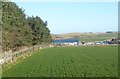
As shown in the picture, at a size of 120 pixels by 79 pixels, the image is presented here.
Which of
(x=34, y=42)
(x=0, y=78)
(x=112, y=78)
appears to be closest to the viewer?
(x=112, y=78)

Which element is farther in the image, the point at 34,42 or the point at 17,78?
the point at 34,42

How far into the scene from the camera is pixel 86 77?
854 inches

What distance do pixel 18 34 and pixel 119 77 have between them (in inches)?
1387

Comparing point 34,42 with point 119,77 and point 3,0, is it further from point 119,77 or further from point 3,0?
point 119,77

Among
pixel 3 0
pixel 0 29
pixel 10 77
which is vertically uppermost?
pixel 3 0

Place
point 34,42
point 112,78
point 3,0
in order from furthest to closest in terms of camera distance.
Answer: point 34,42 → point 3,0 → point 112,78

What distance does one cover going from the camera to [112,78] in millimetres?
21094

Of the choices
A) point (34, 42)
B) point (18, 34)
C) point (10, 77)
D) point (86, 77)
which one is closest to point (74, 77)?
point (86, 77)

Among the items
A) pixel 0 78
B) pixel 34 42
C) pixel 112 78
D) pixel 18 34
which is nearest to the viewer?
pixel 112 78

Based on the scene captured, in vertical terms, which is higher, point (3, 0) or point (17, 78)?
point (3, 0)

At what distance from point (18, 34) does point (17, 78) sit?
33129 mm

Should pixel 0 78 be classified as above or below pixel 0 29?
below

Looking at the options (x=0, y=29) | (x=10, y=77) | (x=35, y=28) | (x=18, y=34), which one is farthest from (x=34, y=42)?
(x=10, y=77)

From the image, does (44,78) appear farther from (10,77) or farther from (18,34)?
(18,34)
